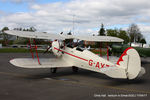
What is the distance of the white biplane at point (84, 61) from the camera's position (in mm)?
7250

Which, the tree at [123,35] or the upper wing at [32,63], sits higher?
the tree at [123,35]

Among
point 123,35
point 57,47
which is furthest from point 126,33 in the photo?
point 57,47

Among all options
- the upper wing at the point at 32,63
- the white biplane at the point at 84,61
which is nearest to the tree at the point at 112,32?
the white biplane at the point at 84,61

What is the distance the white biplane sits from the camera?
725cm

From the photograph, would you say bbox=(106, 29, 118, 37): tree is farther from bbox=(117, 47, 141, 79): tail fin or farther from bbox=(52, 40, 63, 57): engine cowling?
bbox=(117, 47, 141, 79): tail fin

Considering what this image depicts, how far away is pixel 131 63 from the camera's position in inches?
287

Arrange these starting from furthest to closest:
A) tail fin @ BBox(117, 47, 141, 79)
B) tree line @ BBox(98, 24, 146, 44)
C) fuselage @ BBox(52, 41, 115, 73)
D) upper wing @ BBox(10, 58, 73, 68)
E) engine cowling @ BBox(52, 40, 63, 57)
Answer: tree line @ BBox(98, 24, 146, 44) < engine cowling @ BBox(52, 40, 63, 57) < upper wing @ BBox(10, 58, 73, 68) < fuselage @ BBox(52, 41, 115, 73) < tail fin @ BBox(117, 47, 141, 79)

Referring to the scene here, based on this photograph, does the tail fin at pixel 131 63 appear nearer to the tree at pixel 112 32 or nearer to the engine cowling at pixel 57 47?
the engine cowling at pixel 57 47

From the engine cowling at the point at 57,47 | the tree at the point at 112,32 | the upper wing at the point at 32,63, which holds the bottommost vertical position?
the upper wing at the point at 32,63

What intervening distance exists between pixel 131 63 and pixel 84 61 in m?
2.79

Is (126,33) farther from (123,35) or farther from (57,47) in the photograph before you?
(57,47)

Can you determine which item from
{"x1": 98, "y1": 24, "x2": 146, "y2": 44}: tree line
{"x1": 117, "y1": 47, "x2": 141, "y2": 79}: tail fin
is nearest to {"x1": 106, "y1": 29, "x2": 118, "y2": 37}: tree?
{"x1": 98, "y1": 24, "x2": 146, "y2": 44}: tree line

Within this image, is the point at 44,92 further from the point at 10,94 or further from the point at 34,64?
the point at 34,64

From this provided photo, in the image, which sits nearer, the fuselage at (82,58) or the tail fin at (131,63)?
the tail fin at (131,63)
